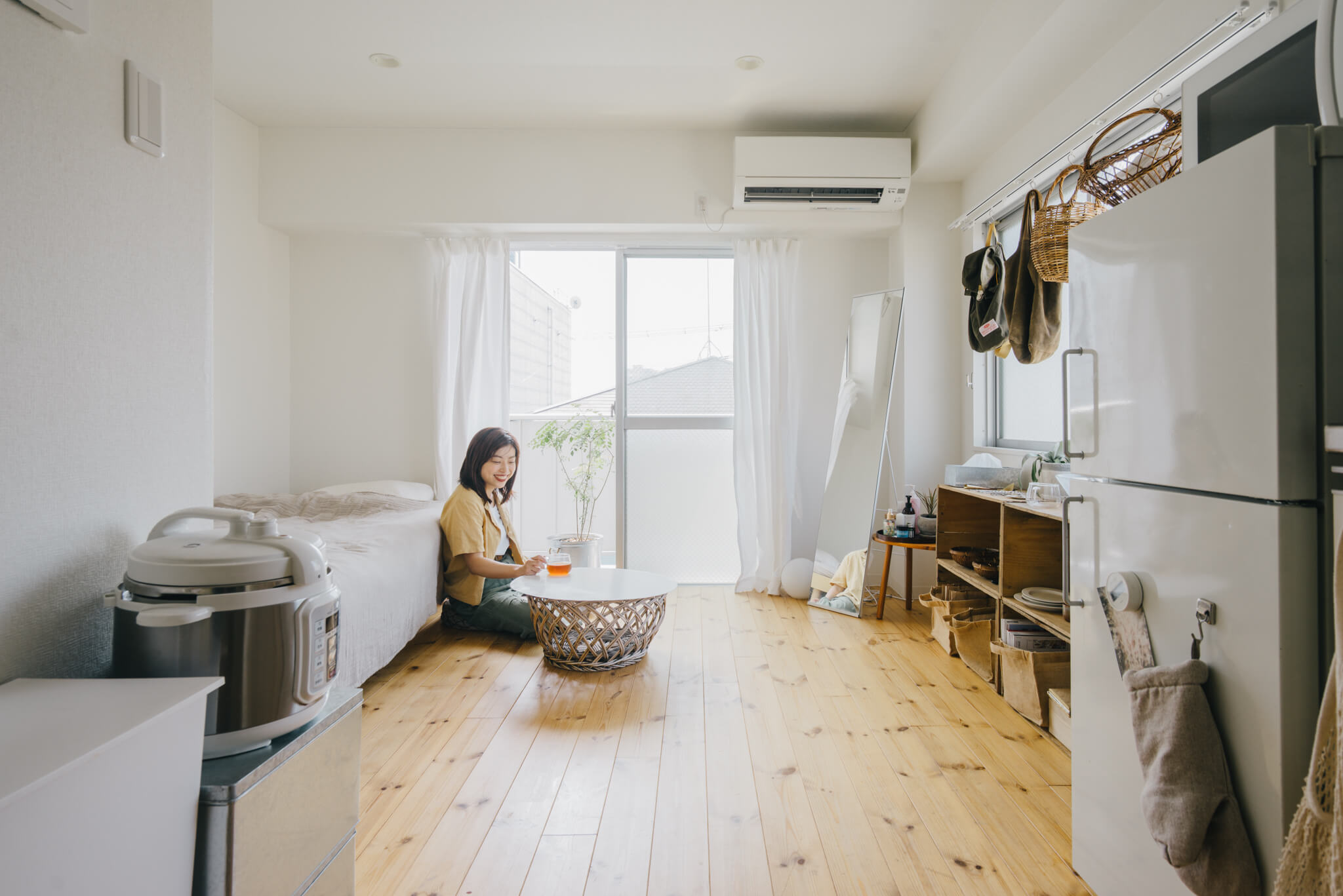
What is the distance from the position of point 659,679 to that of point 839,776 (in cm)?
90

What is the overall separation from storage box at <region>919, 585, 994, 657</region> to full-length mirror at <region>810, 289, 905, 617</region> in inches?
19.4

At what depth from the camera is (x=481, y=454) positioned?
3158mm

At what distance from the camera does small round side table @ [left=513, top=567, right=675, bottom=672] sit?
2611 millimetres

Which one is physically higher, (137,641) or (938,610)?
(137,641)

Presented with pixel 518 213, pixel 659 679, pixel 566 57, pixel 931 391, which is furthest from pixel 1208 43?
pixel 518 213

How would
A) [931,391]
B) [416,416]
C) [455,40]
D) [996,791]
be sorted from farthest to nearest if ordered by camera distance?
[416,416], [931,391], [455,40], [996,791]

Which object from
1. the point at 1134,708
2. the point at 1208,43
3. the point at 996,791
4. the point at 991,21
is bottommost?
the point at 996,791

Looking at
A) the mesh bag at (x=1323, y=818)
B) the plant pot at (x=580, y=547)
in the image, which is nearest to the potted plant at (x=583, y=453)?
the plant pot at (x=580, y=547)

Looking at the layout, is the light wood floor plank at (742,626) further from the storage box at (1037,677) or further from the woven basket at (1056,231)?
the woven basket at (1056,231)

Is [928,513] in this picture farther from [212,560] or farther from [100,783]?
[100,783]

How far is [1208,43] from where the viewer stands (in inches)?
73.3

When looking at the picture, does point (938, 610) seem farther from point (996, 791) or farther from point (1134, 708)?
point (1134, 708)

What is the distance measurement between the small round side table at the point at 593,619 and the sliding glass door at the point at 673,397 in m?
1.37

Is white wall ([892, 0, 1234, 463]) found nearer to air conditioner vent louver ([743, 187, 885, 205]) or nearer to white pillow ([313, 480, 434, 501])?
air conditioner vent louver ([743, 187, 885, 205])
